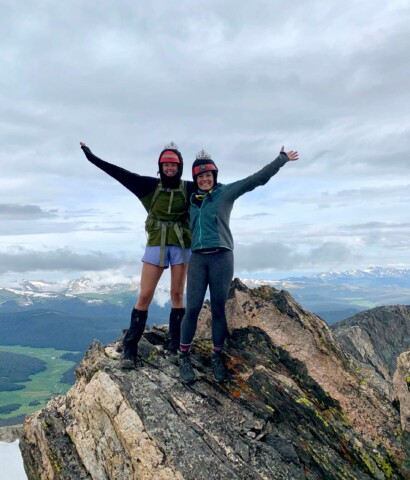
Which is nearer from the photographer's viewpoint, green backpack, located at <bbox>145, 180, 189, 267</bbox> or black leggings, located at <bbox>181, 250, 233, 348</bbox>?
black leggings, located at <bbox>181, 250, 233, 348</bbox>

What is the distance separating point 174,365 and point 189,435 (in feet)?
12.0

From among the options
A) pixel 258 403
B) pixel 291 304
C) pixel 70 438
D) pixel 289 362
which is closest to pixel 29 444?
pixel 70 438

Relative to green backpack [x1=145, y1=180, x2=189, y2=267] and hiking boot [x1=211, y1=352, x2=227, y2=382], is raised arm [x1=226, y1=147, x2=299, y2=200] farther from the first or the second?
hiking boot [x1=211, y1=352, x2=227, y2=382]

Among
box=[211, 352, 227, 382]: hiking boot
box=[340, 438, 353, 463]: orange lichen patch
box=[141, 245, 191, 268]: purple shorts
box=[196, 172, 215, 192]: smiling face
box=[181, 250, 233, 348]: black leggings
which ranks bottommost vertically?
box=[340, 438, 353, 463]: orange lichen patch

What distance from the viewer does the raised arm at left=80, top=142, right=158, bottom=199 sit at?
618 inches

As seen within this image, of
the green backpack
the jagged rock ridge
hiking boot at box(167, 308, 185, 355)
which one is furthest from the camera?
the jagged rock ridge

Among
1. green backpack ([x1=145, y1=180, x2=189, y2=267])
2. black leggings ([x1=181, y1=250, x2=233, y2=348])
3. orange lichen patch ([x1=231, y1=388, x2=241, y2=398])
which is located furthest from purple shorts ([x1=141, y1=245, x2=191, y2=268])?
orange lichen patch ([x1=231, y1=388, x2=241, y2=398])

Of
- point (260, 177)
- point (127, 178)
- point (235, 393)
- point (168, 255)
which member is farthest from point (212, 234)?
point (235, 393)

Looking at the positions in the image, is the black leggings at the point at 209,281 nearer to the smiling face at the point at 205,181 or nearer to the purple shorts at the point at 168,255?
the purple shorts at the point at 168,255

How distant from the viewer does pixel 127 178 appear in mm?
15734

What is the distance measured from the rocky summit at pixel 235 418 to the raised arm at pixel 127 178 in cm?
679

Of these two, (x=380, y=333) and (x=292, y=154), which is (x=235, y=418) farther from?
(x=380, y=333)

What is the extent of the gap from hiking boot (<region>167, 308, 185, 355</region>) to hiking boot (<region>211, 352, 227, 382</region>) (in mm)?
2024

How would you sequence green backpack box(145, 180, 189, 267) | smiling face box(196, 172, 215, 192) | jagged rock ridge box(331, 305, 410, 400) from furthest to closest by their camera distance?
jagged rock ridge box(331, 305, 410, 400) → green backpack box(145, 180, 189, 267) → smiling face box(196, 172, 215, 192)
